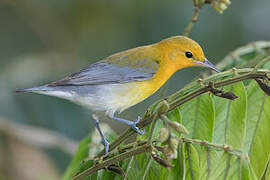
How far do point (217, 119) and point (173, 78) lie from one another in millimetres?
3681

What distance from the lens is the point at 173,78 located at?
5906 mm

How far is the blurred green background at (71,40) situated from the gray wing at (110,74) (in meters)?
1.56

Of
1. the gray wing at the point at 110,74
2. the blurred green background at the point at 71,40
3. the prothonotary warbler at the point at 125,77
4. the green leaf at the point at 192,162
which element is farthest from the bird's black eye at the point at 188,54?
the blurred green background at the point at 71,40

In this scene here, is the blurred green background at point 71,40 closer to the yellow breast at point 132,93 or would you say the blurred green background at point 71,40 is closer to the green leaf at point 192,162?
the yellow breast at point 132,93

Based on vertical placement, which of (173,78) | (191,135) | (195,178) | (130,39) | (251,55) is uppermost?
(130,39)

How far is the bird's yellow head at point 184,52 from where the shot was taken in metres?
3.28

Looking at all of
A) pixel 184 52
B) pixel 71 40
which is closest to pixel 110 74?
pixel 184 52

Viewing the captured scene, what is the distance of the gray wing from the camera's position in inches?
133

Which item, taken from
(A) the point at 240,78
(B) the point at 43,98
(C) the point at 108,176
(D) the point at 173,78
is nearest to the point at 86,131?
(B) the point at 43,98

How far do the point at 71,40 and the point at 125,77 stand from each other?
3.16 meters

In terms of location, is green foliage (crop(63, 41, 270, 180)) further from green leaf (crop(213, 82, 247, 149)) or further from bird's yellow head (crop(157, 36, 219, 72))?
bird's yellow head (crop(157, 36, 219, 72))

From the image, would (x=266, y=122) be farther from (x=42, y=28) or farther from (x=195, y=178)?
(x=42, y=28)

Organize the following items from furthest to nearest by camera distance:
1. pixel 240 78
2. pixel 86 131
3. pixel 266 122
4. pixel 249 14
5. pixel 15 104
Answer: pixel 249 14 → pixel 86 131 → pixel 15 104 → pixel 266 122 → pixel 240 78

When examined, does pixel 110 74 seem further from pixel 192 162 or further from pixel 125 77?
pixel 192 162
